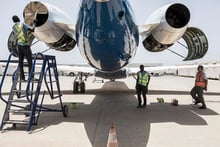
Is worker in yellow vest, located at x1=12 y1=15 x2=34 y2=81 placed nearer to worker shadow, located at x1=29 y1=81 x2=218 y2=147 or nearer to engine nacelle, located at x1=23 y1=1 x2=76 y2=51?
engine nacelle, located at x1=23 y1=1 x2=76 y2=51

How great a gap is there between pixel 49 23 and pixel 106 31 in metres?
3.01

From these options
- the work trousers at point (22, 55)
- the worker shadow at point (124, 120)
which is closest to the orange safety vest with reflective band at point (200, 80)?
the worker shadow at point (124, 120)

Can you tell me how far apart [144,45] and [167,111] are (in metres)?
2.63

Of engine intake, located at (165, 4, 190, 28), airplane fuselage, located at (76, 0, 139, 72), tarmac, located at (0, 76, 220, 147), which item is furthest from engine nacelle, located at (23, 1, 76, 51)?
engine intake, located at (165, 4, 190, 28)

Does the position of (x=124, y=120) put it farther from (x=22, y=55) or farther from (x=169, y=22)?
(x=22, y=55)

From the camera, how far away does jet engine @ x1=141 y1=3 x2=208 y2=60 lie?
8.95m

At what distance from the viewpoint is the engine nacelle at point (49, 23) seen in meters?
8.66

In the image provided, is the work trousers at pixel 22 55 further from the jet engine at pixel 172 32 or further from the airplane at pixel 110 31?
the jet engine at pixel 172 32

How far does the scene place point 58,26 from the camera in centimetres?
950

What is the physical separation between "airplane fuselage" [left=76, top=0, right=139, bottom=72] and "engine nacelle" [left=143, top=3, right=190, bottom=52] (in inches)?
62.6

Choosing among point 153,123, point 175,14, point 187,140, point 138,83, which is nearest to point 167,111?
point 138,83

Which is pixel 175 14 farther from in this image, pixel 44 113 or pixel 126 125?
pixel 44 113

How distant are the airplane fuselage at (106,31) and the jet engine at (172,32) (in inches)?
65.0

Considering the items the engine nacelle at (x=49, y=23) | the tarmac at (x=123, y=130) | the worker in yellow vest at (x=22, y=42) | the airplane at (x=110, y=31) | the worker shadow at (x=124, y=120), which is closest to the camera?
the tarmac at (x=123, y=130)
